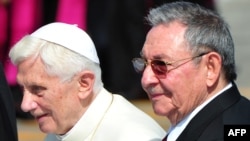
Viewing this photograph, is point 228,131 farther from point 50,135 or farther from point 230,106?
point 50,135

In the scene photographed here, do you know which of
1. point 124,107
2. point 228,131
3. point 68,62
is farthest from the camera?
point 124,107

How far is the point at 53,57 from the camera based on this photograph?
3713 mm

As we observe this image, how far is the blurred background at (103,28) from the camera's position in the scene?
7.55 m

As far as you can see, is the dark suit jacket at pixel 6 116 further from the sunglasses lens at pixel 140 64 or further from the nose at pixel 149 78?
the nose at pixel 149 78

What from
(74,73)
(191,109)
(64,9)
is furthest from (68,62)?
(64,9)

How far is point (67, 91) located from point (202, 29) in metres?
0.75

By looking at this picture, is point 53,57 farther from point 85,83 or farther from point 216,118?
point 216,118

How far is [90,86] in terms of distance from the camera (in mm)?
3811

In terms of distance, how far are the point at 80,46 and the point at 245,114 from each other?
2.86ft

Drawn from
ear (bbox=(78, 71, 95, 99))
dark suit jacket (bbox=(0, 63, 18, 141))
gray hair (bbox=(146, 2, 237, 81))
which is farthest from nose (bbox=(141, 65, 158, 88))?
dark suit jacket (bbox=(0, 63, 18, 141))

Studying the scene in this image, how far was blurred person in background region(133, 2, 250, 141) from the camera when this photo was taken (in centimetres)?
329

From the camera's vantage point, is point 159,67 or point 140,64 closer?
point 159,67

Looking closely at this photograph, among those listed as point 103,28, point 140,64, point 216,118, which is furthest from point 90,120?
point 103,28

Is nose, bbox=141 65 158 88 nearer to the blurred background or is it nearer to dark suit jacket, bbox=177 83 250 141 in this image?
dark suit jacket, bbox=177 83 250 141
